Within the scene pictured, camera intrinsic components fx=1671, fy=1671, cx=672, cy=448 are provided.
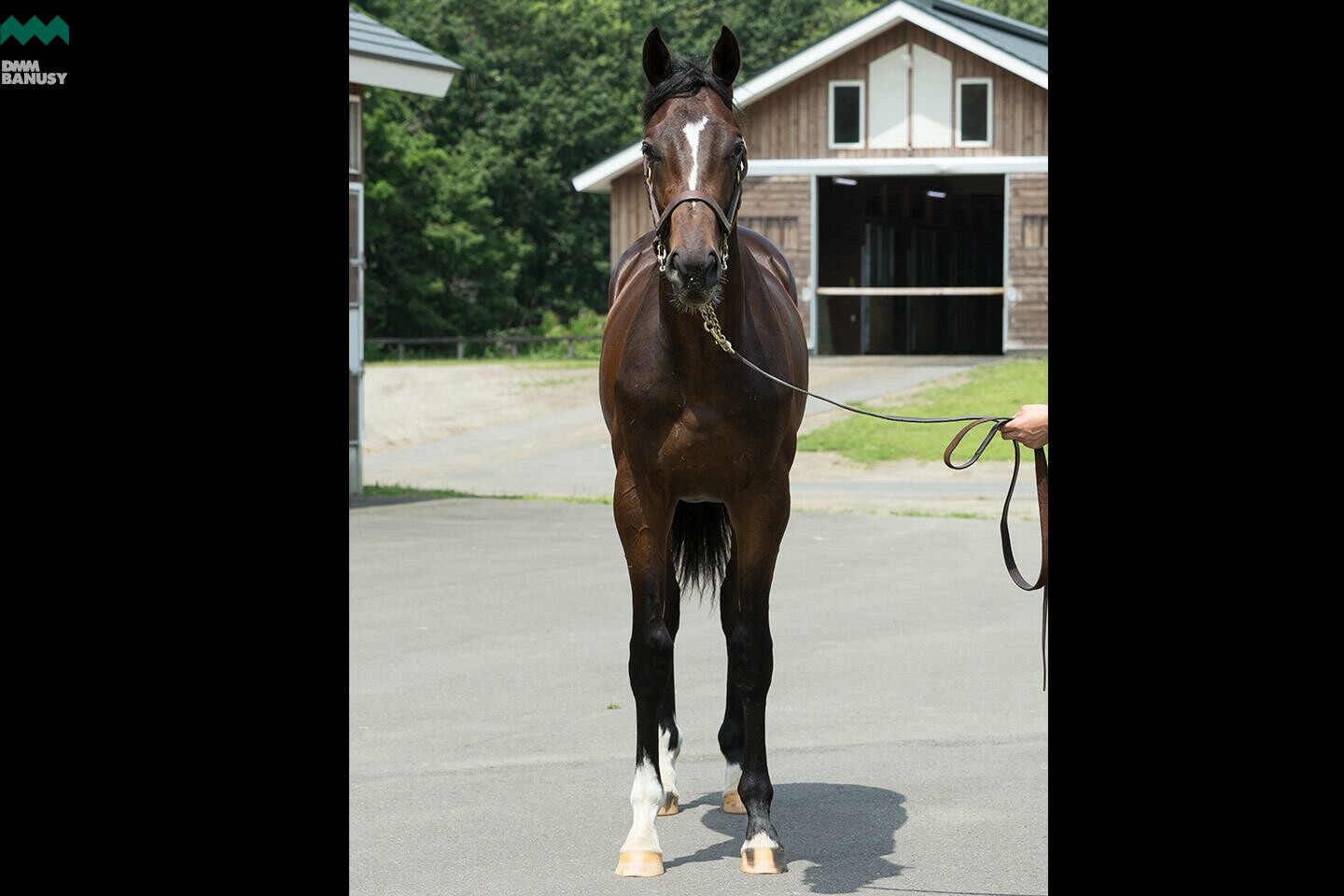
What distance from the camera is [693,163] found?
183 inches

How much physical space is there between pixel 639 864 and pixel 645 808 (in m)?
0.20

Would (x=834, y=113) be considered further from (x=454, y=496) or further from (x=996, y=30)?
(x=454, y=496)

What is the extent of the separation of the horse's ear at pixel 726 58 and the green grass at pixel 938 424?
45.5 feet

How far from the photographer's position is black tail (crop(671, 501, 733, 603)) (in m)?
6.21

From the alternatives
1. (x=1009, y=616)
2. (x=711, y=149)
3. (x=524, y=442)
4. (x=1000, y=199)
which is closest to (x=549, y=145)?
(x=1000, y=199)

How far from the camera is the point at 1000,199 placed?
39.3 meters

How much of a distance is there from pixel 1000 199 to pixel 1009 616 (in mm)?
30720

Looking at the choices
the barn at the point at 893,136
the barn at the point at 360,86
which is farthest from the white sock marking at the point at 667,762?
the barn at the point at 893,136

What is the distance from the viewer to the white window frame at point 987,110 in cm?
3181

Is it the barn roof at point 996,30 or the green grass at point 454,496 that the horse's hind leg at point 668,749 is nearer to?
the green grass at point 454,496
